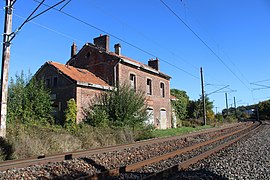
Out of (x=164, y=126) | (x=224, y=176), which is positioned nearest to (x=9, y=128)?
(x=224, y=176)

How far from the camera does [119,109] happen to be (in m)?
18.1

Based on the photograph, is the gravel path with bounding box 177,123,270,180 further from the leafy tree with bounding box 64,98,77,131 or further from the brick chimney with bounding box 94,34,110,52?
the brick chimney with bounding box 94,34,110,52

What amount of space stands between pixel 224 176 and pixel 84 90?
49.3ft

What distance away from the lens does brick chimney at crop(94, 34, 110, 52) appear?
26.7m

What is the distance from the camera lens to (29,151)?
9.98 meters

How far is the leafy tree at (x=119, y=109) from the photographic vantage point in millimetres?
17688

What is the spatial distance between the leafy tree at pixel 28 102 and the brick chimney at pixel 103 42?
10427 mm

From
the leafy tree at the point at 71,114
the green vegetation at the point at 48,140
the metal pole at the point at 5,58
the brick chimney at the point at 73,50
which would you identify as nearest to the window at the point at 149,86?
the brick chimney at the point at 73,50

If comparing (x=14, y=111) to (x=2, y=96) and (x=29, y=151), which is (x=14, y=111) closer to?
(x=2, y=96)

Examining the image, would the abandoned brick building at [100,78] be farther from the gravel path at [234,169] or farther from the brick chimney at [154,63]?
the gravel path at [234,169]

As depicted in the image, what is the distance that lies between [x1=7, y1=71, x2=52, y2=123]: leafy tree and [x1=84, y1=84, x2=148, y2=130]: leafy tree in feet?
10.5

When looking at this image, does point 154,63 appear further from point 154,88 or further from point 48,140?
point 48,140

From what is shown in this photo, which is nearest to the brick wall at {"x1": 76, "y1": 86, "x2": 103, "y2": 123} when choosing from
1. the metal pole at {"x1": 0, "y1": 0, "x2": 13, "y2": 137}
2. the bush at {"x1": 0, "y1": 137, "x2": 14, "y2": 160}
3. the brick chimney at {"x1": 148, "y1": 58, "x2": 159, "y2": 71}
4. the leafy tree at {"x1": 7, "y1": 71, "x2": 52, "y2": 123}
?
the leafy tree at {"x1": 7, "y1": 71, "x2": 52, "y2": 123}

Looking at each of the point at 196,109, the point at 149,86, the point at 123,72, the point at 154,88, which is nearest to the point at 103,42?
the point at 123,72
